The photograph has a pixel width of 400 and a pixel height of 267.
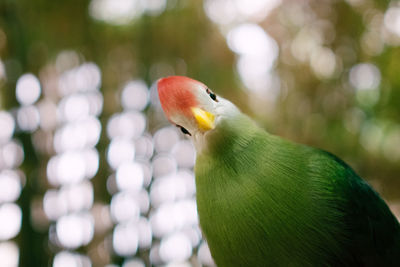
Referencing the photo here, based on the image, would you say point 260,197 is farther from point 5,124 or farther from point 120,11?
point 120,11

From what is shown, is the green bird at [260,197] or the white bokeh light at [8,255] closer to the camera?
the green bird at [260,197]

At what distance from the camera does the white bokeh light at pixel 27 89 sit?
1.30 meters

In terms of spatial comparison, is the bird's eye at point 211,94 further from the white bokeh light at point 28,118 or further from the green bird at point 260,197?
the white bokeh light at point 28,118

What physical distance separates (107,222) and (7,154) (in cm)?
53

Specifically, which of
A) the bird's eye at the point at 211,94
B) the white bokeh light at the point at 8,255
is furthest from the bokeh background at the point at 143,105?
the bird's eye at the point at 211,94

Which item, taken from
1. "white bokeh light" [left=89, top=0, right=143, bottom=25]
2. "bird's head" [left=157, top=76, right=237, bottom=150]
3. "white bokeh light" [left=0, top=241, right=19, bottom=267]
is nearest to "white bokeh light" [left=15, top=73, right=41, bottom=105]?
"white bokeh light" [left=89, top=0, right=143, bottom=25]

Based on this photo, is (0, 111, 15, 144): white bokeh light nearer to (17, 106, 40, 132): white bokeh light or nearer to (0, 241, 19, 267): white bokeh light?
(17, 106, 40, 132): white bokeh light

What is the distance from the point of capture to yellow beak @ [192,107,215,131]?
0.52 m

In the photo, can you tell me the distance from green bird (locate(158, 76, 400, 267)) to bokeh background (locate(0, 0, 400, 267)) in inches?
33.5

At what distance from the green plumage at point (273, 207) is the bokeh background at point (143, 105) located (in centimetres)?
85

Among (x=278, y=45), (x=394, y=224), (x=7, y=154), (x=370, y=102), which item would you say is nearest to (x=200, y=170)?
(x=394, y=224)

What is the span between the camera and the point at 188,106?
0.52 m

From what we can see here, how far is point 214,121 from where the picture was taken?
552mm

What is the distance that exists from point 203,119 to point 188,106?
0.10ft
